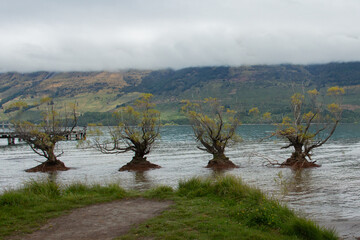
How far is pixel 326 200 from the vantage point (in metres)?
20.5

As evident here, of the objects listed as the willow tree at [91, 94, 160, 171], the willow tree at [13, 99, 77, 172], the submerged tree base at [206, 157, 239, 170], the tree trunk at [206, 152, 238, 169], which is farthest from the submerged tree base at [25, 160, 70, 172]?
the tree trunk at [206, 152, 238, 169]

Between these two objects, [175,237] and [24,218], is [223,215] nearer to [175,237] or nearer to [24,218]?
[175,237]

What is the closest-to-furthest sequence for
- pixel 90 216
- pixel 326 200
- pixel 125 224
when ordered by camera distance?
1. pixel 125 224
2. pixel 90 216
3. pixel 326 200

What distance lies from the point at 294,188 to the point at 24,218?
1896cm

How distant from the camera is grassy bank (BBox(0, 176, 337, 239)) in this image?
10906 mm

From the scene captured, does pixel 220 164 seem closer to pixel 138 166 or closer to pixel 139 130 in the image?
pixel 138 166

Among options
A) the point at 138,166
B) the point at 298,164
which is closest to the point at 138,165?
the point at 138,166

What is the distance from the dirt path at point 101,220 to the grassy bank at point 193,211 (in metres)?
0.55

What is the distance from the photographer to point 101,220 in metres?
12.9

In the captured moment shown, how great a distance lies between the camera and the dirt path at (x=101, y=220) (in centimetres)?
1125

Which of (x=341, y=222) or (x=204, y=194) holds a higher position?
(x=204, y=194)

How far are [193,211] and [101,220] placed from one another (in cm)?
369

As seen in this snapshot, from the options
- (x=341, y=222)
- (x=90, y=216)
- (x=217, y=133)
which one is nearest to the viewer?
(x=90, y=216)

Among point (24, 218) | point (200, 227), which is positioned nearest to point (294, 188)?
point (200, 227)
